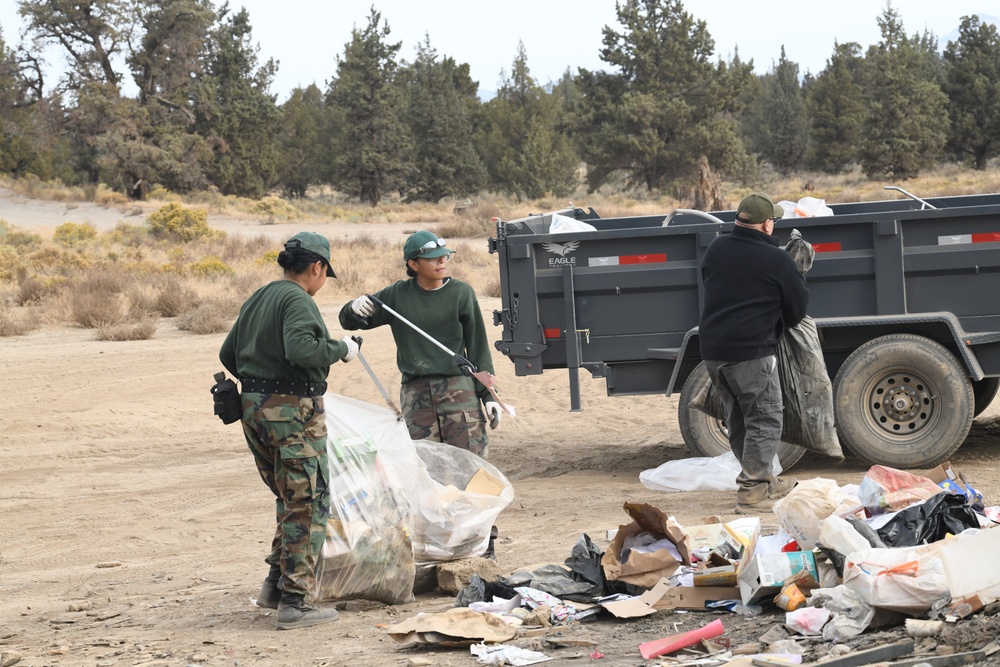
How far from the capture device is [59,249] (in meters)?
25.8

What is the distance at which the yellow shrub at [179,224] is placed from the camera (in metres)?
29.5

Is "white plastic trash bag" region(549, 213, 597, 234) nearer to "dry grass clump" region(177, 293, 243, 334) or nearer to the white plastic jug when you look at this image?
the white plastic jug

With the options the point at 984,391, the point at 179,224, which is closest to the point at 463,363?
the point at 984,391

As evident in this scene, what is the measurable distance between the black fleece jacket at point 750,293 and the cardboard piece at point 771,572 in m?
1.87

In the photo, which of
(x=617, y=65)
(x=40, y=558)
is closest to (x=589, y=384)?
(x=40, y=558)

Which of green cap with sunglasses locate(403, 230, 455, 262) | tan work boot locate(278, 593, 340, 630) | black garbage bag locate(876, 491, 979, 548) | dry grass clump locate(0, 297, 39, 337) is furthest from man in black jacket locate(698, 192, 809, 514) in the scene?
dry grass clump locate(0, 297, 39, 337)

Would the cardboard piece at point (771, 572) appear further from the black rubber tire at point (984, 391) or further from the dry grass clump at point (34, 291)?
the dry grass clump at point (34, 291)

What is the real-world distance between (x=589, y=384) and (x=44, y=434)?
17.8 feet

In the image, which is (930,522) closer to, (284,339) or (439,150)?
(284,339)

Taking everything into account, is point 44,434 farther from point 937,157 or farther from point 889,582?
point 937,157

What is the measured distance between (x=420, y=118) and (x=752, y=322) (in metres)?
44.5

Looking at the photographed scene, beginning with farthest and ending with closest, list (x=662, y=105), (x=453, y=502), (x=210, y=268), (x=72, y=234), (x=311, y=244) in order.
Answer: (x=662, y=105), (x=72, y=234), (x=210, y=268), (x=453, y=502), (x=311, y=244)

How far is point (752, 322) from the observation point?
6.50 m

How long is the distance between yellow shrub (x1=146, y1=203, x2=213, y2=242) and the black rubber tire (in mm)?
23663
